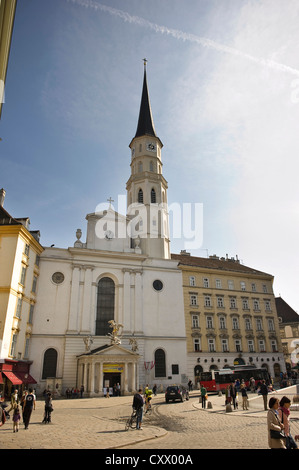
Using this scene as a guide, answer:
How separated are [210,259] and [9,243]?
3268 cm

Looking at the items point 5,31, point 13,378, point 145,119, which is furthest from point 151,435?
point 145,119

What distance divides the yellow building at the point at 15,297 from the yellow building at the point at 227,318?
64.1 ft

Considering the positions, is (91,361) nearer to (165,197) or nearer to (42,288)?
(42,288)

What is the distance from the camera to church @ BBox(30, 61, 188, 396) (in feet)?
114

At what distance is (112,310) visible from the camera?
4009 centimetres

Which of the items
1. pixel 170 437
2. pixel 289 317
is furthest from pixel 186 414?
pixel 289 317

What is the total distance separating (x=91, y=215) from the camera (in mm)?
43094

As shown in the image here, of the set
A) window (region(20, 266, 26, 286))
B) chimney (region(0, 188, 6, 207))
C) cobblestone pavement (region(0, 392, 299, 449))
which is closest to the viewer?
cobblestone pavement (region(0, 392, 299, 449))

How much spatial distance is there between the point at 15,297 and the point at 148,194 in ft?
83.8

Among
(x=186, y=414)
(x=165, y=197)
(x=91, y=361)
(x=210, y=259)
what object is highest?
(x=165, y=197)

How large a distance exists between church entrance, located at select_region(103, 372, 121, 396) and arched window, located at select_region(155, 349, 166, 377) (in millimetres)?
5741

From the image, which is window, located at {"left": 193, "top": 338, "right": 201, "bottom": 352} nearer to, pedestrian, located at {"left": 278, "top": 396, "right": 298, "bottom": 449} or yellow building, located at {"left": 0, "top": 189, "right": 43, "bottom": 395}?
yellow building, located at {"left": 0, "top": 189, "right": 43, "bottom": 395}

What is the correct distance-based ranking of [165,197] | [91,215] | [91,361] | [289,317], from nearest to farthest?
[91,361], [91,215], [165,197], [289,317]

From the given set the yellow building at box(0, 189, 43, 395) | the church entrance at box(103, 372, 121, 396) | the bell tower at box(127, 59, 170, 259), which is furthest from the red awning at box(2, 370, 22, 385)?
the bell tower at box(127, 59, 170, 259)
